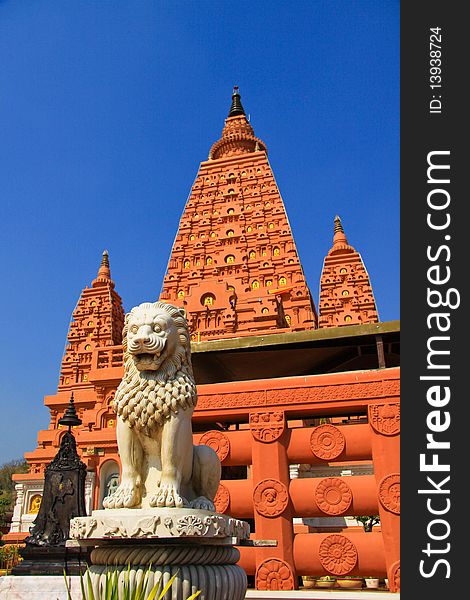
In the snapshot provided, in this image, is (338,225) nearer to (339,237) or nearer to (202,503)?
(339,237)

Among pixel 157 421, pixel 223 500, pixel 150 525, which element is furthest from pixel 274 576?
pixel 150 525

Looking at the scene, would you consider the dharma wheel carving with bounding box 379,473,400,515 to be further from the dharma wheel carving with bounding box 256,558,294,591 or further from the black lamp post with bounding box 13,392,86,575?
the black lamp post with bounding box 13,392,86,575

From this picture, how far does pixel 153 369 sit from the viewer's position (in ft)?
17.4

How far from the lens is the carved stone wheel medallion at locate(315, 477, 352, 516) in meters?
10.2

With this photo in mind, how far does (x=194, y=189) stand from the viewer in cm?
3866

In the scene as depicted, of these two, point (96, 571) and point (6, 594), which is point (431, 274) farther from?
point (6, 594)

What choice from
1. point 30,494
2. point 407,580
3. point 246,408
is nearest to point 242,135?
point 30,494

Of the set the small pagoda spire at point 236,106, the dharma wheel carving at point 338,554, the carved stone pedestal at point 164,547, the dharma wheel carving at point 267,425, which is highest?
the small pagoda spire at point 236,106

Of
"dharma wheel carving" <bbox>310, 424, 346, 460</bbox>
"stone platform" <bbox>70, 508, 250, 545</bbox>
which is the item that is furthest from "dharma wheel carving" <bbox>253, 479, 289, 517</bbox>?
"stone platform" <bbox>70, 508, 250, 545</bbox>

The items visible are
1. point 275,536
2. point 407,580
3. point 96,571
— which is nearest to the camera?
point 96,571

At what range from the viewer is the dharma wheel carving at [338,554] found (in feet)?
32.4

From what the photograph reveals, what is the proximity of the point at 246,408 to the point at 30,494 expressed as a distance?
1958 centimetres

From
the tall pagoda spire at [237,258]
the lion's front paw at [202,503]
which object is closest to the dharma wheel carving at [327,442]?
the lion's front paw at [202,503]

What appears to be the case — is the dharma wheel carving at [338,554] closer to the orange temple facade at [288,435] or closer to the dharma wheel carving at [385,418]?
the orange temple facade at [288,435]
